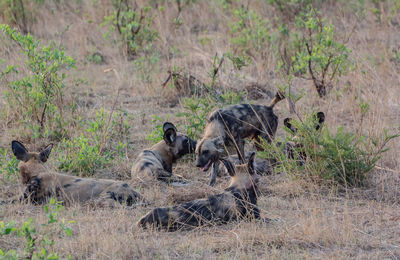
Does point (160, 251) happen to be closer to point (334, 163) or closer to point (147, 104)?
point (334, 163)

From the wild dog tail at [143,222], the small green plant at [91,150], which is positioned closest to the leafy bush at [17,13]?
the small green plant at [91,150]

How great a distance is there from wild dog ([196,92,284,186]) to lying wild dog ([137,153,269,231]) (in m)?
1.23

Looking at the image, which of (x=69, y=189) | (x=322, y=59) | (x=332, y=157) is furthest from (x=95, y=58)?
(x=332, y=157)

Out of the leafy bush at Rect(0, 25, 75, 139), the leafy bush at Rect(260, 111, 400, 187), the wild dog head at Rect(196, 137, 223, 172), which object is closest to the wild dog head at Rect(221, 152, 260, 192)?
the leafy bush at Rect(260, 111, 400, 187)

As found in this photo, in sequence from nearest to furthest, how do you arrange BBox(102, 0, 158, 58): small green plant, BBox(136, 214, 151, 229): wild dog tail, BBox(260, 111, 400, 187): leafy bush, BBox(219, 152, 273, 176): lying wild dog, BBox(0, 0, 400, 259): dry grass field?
BBox(0, 0, 400, 259): dry grass field
BBox(136, 214, 151, 229): wild dog tail
BBox(260, 111, 400, 187): leafy bush
BBox(219, 152, 273, 176): lying wild dog
BBox(102, 0, 158, 58): small green plant

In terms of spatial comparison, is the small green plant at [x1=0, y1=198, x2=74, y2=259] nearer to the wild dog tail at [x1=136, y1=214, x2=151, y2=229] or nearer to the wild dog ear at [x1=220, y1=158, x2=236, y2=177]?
the wild dog tail at [x1=136, y1=214, x2=151, y2=229]

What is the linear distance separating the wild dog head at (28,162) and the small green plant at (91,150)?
13.9 inches

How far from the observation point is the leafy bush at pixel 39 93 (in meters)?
7.22

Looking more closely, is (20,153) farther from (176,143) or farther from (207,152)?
(207,152)

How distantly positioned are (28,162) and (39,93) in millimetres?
1398

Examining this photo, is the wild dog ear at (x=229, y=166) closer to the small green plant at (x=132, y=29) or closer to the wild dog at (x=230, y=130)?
the wild dog at (x=230, y=130)

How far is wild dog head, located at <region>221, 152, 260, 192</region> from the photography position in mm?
5293

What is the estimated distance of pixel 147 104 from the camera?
9.09 meters

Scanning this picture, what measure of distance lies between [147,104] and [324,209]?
4.24 meters
